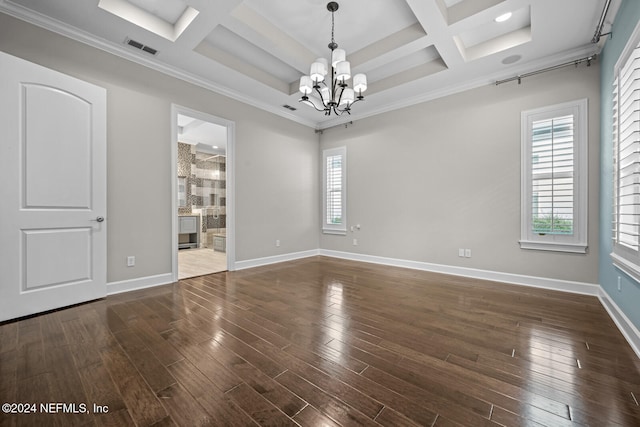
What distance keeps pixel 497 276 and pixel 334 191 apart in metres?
3.41

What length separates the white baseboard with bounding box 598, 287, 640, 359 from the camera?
199 centimetres

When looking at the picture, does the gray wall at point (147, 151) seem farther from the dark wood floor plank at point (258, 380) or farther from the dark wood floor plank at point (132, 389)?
the dark wood floor plank at point (258, 380)

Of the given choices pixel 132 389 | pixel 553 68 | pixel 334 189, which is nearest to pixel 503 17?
pixel 553 68

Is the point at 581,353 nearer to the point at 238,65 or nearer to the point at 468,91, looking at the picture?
the point at 468,91

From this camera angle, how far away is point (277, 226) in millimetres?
5375

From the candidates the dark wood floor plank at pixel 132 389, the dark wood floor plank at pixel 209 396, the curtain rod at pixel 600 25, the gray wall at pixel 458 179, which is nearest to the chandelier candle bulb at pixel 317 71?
the gray wall at pixel 458 179

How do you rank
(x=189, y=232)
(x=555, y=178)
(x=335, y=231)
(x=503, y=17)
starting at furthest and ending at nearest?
(x=189, y=232) → (x=335, y=231) → (x=555, y=178) → (x=503, y=17)

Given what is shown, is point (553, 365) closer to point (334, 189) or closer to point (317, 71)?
point (317, 71)

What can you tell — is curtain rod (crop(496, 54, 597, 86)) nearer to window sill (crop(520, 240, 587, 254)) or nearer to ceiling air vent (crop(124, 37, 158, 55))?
window sill (crop(520, 240, 587, 254))

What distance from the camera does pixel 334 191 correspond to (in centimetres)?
598

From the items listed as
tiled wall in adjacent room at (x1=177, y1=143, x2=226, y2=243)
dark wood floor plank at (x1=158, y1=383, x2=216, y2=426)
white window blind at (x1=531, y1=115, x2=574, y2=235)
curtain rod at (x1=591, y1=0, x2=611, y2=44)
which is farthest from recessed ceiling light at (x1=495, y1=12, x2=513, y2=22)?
tiled wall in adjacent room at (x1=177, y1=143, x2=226, y2=243)

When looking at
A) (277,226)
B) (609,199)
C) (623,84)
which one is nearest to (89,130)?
(277,226)

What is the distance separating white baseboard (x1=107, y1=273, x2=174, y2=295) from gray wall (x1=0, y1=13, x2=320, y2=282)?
6 centimetres

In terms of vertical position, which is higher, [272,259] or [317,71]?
[317,71]
